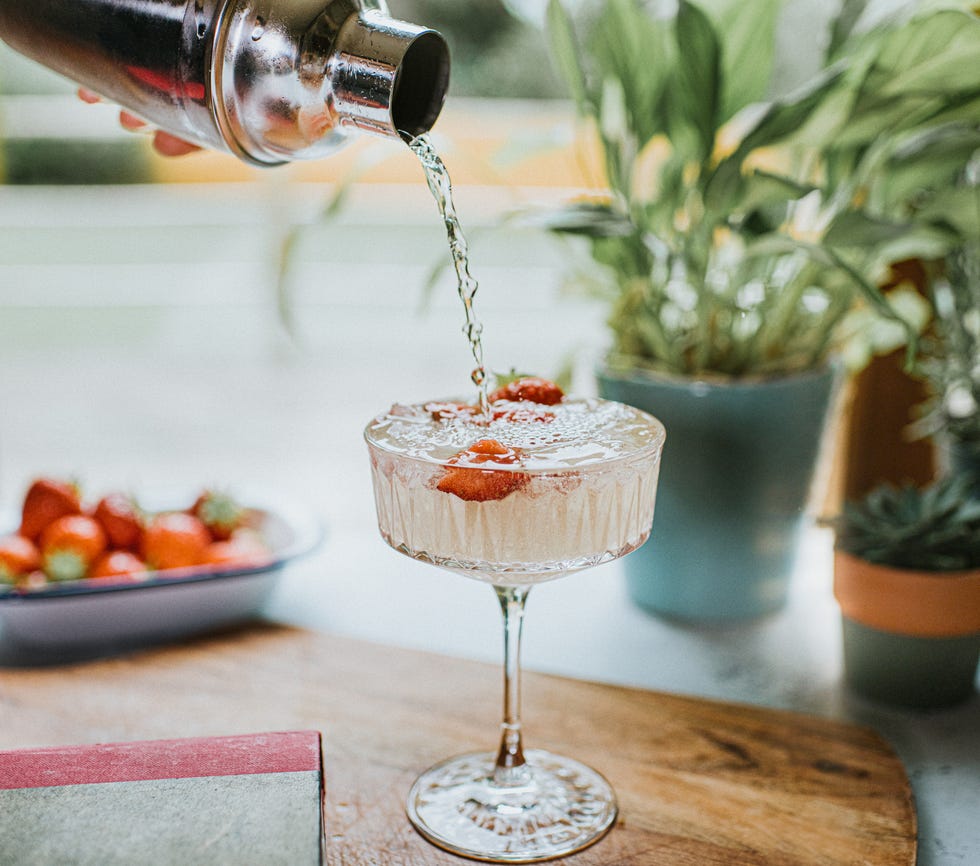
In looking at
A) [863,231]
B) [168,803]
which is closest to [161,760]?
[168,803]

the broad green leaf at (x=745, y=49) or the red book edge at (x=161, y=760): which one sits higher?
the broad green leaf at (x=745, y=49)

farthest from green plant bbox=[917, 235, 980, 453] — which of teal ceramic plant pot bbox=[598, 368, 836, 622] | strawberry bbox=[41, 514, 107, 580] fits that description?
strawberry bbox=[41, 514, 107, 580]

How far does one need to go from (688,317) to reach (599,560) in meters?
0.36

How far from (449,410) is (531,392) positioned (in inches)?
2.1

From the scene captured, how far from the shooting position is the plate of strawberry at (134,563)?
81 centimetres

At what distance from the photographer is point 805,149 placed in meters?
0.83

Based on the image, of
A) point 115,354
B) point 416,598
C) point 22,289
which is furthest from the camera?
point 22,289

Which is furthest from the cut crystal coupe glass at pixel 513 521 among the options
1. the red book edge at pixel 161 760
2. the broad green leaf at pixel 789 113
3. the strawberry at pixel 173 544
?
the strawberry at pixel 173 544

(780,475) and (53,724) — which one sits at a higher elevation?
(780,475)

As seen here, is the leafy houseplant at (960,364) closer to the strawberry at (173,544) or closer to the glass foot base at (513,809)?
the glass foot base at (513,809)

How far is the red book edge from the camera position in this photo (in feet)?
1.76

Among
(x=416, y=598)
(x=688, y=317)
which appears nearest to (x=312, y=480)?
(x=416, y=598)

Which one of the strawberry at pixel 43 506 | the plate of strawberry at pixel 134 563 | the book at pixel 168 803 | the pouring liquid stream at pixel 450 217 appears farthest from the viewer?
the strawberry at pixel 43 506

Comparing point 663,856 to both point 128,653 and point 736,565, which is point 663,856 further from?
point 128,653
